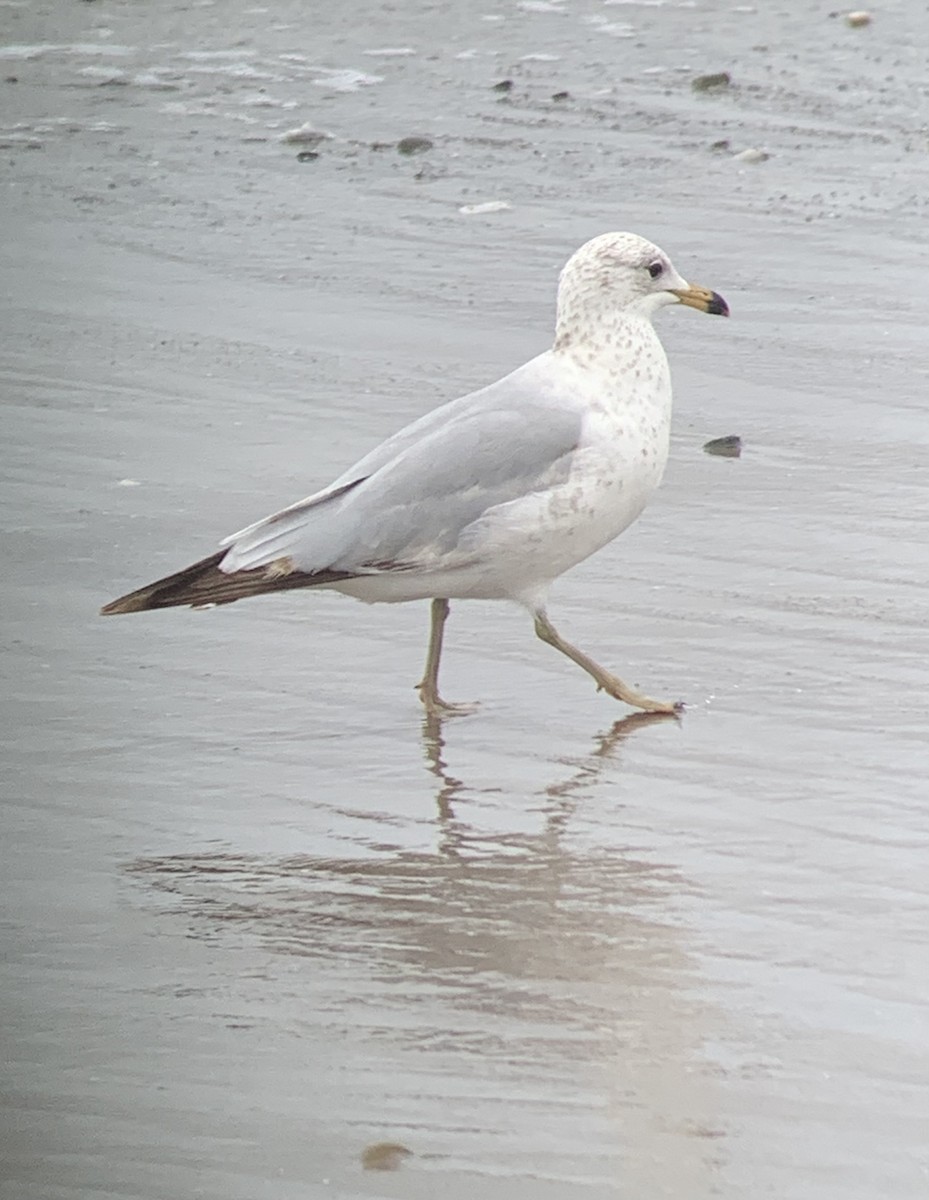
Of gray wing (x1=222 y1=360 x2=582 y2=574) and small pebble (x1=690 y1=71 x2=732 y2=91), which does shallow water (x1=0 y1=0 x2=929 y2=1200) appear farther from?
small pebble (x1=690 y1=71 x2=732 y2=91)

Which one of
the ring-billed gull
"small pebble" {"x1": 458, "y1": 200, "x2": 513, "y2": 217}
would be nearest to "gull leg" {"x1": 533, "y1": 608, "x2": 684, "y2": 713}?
the ring-billed gull

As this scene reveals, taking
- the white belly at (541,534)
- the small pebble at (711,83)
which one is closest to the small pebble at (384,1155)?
the white belly at (541,534)

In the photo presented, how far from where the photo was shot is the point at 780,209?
354 inches

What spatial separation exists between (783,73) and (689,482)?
541 centimetres

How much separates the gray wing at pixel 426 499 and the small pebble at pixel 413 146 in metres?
5.14

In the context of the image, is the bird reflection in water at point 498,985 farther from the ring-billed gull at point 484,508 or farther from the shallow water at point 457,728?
the ring-billed gull at point 484,508

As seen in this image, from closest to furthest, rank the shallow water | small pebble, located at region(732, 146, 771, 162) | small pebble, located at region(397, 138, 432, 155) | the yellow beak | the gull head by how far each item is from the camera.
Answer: the shallow water
the gull head
the yellow beak
small pebble, located at region(732, 146, 771, 162)
small pebble, located at region(397, 138, 432, 155)

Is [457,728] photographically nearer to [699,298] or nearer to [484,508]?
[484,508]

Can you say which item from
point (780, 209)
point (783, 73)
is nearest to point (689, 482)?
point (780, 209)

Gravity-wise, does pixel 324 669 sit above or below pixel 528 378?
below

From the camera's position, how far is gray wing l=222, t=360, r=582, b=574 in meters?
5.10

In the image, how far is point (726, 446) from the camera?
661 centimetres

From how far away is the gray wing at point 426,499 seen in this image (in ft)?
16.7

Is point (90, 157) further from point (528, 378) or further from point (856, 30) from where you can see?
point (528, 378)
